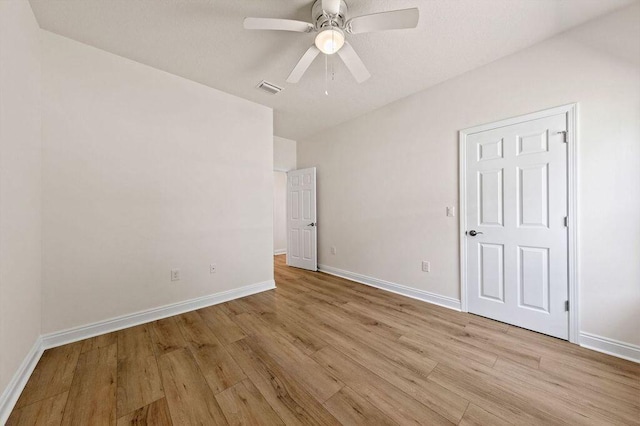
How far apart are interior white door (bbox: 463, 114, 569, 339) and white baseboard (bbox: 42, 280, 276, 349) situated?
9.25 ft

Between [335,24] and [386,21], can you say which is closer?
[386,21]

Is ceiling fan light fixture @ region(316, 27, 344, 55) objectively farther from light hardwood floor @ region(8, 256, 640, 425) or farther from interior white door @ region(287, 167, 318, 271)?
interior white door @ region(287, 167, 318, 271)

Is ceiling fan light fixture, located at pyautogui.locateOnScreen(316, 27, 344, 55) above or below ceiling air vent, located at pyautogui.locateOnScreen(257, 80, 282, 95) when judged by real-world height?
below

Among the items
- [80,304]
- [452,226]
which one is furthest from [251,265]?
[452,226]

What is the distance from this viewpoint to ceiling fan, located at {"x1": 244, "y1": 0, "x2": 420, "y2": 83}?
147cm

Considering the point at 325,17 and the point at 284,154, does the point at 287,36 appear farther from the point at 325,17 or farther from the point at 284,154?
the point at 284,154

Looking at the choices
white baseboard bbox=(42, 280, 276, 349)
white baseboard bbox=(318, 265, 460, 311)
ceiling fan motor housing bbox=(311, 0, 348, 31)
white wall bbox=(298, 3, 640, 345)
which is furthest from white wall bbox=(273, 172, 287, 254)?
ceiling fan motor housing bbox=(311, 0, 348, 31)

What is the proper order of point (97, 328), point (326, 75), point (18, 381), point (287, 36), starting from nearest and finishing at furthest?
point (18, 381) → point (287, 36) → point (97, 328) → point (326, 75)

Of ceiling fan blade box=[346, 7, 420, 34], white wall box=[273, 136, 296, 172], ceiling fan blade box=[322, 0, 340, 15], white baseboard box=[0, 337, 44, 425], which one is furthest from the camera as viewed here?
white wall box=[273, 136, 296, 172]

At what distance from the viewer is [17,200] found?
4.95 feet

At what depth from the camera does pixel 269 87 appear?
111 inches

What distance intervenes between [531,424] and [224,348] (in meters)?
2.06

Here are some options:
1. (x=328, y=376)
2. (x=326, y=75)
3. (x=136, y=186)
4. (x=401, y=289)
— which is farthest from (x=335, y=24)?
(x=401, y=289)

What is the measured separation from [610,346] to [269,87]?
159 inches
